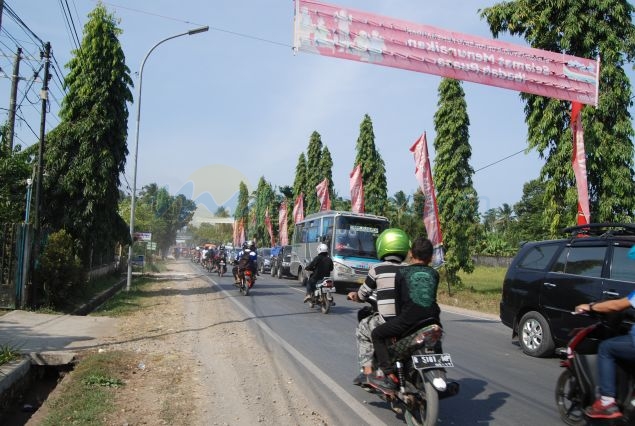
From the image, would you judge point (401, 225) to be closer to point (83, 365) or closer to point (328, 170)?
point (328, 170)

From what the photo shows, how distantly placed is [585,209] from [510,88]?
403 centimetres

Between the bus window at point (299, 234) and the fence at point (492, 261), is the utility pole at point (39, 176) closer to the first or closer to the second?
the bus window at point (299, 234)

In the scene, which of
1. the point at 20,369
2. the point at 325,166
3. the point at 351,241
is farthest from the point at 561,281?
the point at 325,166

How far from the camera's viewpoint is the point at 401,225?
51344 millimetres

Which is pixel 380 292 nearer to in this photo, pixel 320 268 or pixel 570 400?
pixel 570 400

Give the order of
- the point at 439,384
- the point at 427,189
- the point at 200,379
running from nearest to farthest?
the point at 439,384
the point at 200,379
the point at 427,189

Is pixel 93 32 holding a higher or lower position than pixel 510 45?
higher

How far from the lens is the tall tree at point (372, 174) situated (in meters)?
35.8

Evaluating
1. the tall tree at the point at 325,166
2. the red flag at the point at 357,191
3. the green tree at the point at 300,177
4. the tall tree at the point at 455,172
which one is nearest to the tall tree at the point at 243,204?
the green tree at the point at 300,177

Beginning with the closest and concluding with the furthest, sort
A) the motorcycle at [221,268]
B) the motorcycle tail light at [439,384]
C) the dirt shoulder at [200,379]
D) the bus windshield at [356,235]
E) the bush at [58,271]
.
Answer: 1. the motorcycle tail light at [439,384]
2. the dirt shoulder at [200,379]
3. the bush at [58,271]
4. the bus windshield at [356,235]
5. the motorcycle at [221,268]

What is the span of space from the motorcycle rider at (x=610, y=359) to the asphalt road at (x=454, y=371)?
0.98m

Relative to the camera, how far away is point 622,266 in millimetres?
7320

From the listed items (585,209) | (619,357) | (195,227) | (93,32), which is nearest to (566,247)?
(619,357)

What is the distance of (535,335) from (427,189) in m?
11.4
